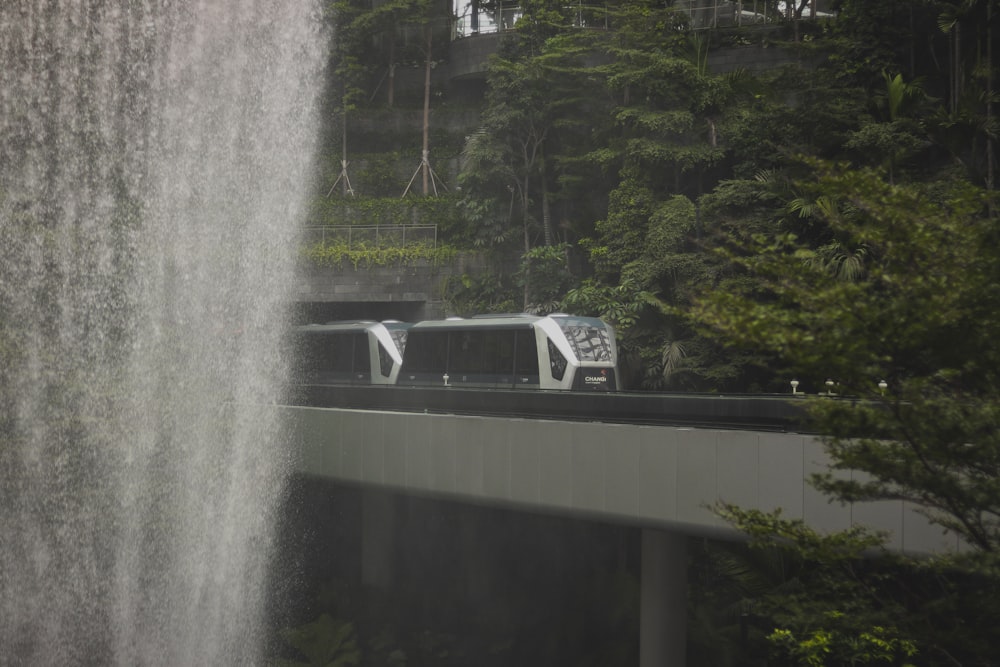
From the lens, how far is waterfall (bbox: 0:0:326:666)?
50.2ft

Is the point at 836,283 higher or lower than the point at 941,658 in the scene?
higher

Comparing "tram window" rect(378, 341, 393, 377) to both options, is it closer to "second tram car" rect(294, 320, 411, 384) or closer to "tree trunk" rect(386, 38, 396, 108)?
"second tram car" rect(294, 320, 411, 384)

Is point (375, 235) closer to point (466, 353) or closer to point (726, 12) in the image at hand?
point (466, 353)

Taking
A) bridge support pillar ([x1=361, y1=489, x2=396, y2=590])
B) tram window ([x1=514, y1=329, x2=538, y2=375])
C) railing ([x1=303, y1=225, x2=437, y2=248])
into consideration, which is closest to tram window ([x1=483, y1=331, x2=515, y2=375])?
tram window ([x1=514, y1=329, x2=538, y2=375])

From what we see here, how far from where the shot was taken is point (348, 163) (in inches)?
1570

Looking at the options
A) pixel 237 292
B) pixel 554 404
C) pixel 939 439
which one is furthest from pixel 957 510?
pixel 237 292

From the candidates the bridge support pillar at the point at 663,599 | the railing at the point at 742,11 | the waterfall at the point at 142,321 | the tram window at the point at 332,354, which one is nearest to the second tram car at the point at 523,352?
the tram window at the point at 332,354

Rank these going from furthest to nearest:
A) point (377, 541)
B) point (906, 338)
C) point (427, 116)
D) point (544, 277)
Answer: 1. point (427, 116)
2. point (544, 277)
3. point (377, 541)
4. point (906, 338)

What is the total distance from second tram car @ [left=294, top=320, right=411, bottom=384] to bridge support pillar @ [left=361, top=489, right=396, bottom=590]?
457 centimetres

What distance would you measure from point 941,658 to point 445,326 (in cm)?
1658

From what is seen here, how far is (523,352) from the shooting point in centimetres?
2288

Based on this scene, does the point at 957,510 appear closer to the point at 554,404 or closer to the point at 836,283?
the point at 836,283

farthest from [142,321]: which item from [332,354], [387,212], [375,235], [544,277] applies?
[387,212]

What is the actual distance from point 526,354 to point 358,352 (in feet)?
20.5
